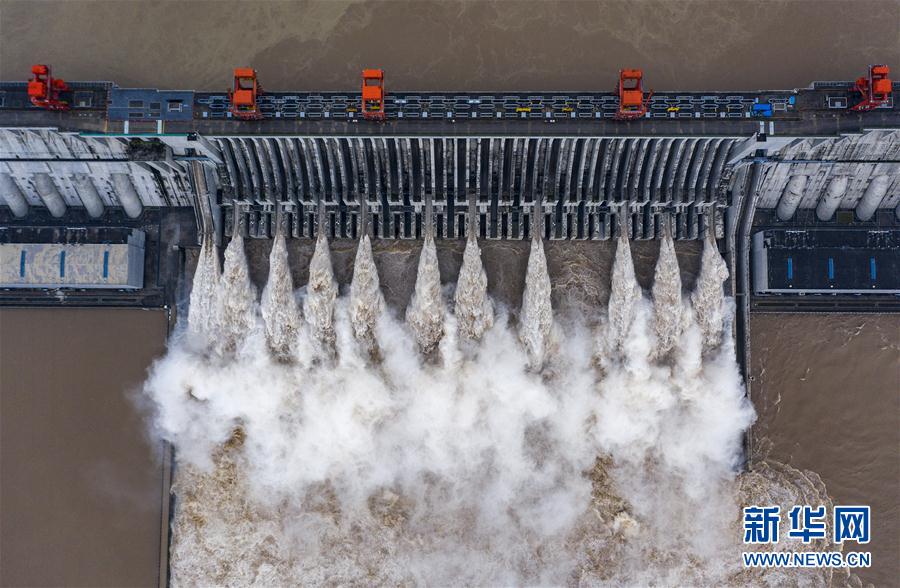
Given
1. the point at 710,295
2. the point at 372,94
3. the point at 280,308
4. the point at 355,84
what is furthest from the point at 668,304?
the point at 355,84

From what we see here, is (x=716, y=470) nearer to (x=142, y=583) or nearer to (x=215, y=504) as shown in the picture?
(x=215, y=504)

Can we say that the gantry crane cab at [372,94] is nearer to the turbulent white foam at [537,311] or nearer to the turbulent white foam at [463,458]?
the turbulent white foam at [463,458]

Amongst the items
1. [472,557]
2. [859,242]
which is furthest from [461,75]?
[472,557]

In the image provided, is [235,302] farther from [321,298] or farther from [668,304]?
[668,304]

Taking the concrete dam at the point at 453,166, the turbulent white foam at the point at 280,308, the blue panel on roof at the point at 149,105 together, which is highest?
the blue panel on roof at the point at 149,105

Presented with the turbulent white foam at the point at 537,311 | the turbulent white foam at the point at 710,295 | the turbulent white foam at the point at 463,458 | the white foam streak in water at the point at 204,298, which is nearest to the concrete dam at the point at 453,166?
the turbulent white foam at the point at 710,295
